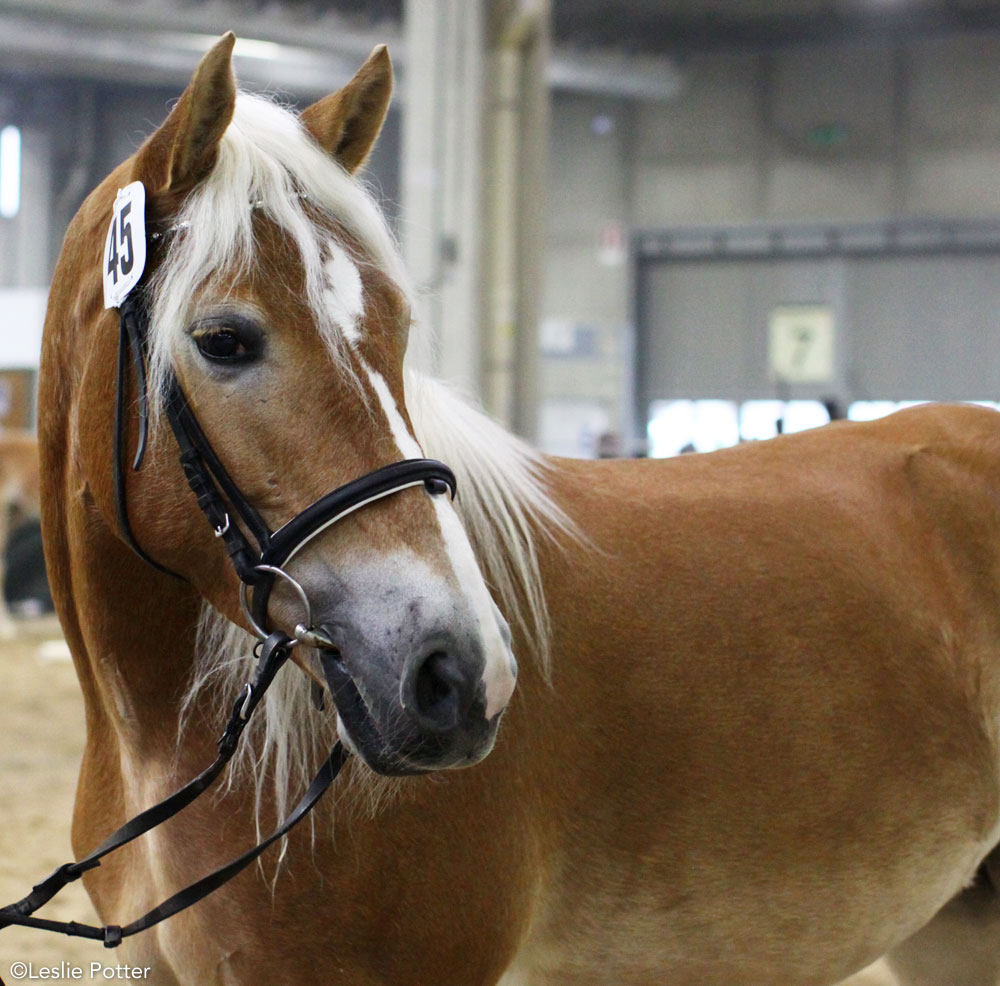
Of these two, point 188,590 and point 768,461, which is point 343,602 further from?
point 768,461

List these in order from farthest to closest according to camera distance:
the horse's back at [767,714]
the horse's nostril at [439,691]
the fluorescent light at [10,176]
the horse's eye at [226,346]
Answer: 1. the fluorescent light at [10,176]
2. the horse's back at [767,714]
3. the horse's eye at [226,346]
4. the horse's nostril at [439,691]

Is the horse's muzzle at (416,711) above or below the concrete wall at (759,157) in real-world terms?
below

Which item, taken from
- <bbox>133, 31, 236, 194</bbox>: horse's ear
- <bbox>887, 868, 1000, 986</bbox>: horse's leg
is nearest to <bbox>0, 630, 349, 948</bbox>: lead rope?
<bbox>133, 31, 236, 194</bbox>: horse's ear

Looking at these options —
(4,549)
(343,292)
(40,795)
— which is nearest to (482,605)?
(343,292)

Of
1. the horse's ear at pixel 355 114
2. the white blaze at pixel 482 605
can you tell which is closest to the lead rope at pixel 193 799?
the white blaze at pixel 482 605

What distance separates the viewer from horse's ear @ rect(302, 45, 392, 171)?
57.9 inches

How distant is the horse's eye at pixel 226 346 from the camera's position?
1.25 m

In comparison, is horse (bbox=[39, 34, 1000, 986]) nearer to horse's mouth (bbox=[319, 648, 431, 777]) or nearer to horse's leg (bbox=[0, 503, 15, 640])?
horse's mouth (bbox=[319, 648, 431, 777])

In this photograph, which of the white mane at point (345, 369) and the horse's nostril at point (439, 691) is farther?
the white mane at point (345, 369)

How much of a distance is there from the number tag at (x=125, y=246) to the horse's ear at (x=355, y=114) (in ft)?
0.84

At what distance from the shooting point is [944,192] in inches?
613

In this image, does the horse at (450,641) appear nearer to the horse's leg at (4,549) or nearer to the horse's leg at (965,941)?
the horse's leg at (965,941)

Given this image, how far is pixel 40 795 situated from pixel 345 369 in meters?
4.47

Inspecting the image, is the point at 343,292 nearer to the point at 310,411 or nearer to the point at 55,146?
the point at 310,411
